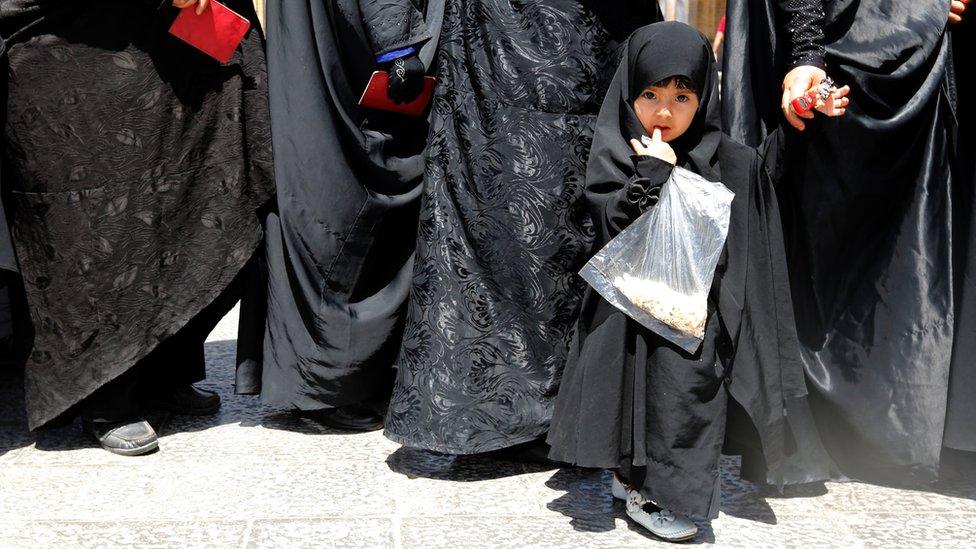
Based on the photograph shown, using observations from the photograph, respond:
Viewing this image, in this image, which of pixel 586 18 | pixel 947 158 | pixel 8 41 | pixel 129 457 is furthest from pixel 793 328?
pixel 8 41

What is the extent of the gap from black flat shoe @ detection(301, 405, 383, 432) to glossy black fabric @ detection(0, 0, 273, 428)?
48 centimetres

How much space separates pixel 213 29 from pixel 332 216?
23.3 inches

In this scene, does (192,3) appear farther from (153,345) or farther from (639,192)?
(639,192)

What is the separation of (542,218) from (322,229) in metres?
0.67

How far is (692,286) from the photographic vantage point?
2354 millimetres

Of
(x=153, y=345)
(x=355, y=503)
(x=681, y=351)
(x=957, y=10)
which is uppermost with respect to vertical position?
(x=957, y=10)

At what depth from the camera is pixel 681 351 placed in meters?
2.37

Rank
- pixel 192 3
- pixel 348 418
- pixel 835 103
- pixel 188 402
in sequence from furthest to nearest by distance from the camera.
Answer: pixel 188 402 → pixel 348 418 → pixel 192 3 → pixel 835 103

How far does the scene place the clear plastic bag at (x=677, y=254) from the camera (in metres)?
2.35

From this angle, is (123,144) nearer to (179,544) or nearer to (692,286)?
(179,544)

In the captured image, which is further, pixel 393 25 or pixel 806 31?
pixel 393 25

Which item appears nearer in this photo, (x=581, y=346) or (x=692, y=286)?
(x=692, y=286)

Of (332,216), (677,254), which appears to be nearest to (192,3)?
(332,216)

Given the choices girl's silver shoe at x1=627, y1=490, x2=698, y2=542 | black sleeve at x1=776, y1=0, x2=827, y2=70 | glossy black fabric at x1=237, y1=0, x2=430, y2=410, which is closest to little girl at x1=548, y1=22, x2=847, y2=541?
girl's silver shoe at x1=627, y1=490, x2=698, y2=542
